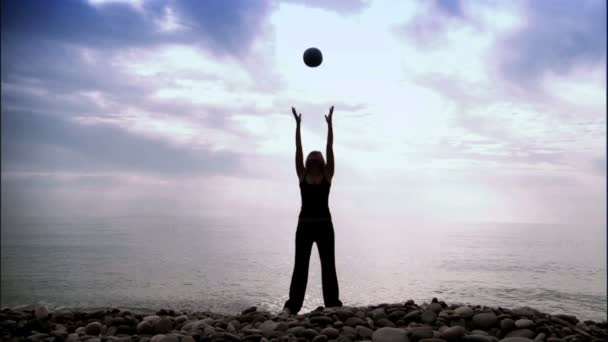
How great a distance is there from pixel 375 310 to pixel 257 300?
29.6ft

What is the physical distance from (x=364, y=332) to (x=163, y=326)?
123 inches

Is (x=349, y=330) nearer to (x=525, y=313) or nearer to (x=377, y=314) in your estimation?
(x=377, y=314)

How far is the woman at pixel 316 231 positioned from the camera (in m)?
9.02

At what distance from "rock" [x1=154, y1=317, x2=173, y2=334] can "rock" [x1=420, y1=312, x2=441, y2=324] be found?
388 cm

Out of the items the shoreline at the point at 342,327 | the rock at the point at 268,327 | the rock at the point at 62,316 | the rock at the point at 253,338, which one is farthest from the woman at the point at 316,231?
the rock at the point at 62,316

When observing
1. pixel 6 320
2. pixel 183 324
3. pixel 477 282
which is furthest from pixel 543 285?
pixel 6 320

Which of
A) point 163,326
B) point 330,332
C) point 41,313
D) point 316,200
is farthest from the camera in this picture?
point 316,200

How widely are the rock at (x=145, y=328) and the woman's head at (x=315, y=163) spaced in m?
3.98

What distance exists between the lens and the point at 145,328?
7133 mm

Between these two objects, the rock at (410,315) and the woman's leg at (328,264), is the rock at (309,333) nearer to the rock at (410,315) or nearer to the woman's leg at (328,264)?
the rock at (410,315)

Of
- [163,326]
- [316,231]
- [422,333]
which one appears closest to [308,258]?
[316,231]

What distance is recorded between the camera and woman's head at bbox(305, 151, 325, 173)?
914cm

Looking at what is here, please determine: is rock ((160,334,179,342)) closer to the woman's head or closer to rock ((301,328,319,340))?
rock ((301,328,319,340))

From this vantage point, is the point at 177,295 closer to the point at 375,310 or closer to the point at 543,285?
the point at 375,310
